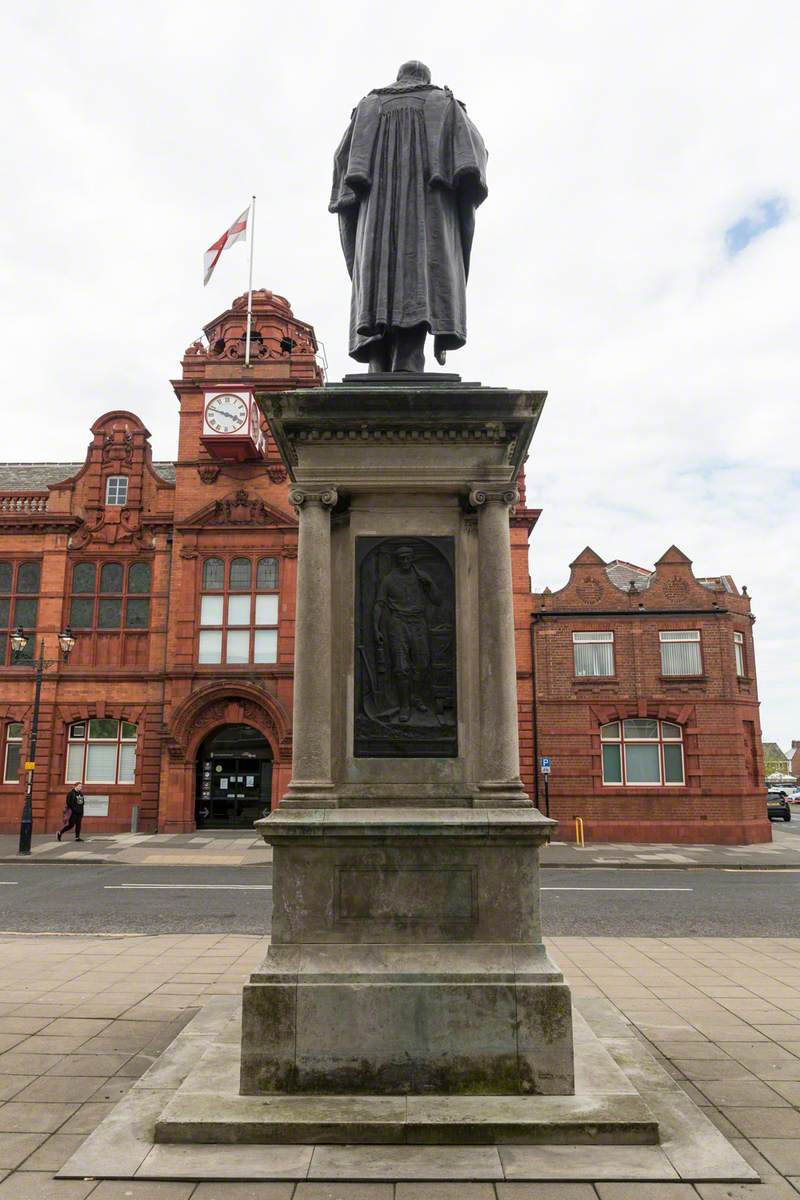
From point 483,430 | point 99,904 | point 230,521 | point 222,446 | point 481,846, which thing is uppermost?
point 222,446

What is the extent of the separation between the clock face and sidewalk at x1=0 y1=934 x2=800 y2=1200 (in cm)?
2106

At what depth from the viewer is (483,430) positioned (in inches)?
245

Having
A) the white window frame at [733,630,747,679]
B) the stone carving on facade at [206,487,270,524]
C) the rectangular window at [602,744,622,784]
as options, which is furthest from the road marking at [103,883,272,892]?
the white window frame at [733,630,747,679]

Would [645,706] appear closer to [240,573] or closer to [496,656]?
[240,573]

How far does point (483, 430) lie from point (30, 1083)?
546 centimetres

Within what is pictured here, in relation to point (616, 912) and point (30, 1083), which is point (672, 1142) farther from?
point (616, 912)

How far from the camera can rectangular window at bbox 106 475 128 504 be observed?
31.8 metres

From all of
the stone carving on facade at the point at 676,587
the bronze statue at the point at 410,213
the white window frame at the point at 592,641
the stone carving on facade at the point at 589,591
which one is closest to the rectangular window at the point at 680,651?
the stone carving on facade at the point at 676,587

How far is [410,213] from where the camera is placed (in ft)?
23.2

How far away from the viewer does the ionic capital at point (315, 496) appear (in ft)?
20.1

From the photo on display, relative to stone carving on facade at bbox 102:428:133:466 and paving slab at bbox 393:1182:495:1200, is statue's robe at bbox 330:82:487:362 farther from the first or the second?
stone carving on facade at bbox 102:428:133:466

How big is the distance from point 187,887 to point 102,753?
14.7 meters

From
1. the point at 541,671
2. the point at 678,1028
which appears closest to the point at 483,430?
the point at 678,1028

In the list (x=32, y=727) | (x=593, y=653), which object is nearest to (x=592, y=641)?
(x=593, y=653)
